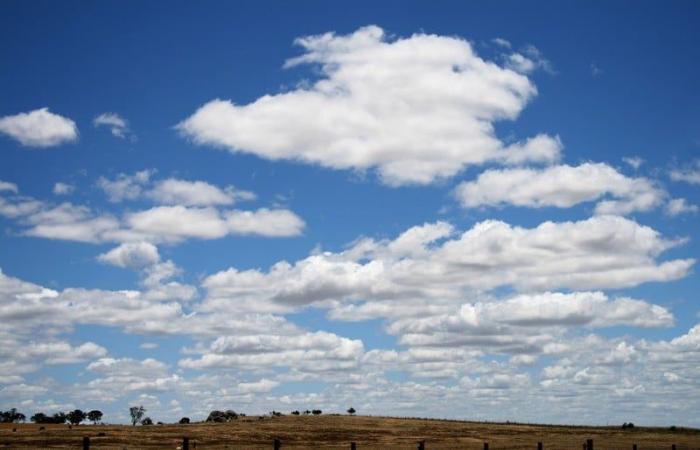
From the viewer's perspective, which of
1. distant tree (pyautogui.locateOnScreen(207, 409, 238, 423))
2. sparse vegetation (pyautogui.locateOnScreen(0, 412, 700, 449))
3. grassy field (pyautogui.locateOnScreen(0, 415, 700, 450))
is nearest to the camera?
grassy field (pyautogui.locateOnScreen(0, 415, 700, 450))

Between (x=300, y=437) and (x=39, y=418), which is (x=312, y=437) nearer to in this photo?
(x=300, y=437)

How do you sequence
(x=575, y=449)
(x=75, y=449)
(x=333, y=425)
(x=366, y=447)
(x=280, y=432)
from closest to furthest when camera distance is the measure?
(x=75, y=449)
(x=575, y=449)
(x=366, y=447)
(x=280, y=432)
(x=333, y=425)

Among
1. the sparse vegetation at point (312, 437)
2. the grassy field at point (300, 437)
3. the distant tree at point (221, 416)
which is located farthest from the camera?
the distant tree at point (221, 416)

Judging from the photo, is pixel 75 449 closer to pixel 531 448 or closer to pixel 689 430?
pixel 531 448

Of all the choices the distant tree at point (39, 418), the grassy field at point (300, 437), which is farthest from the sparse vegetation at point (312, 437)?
the distant tree at point (39, 418)

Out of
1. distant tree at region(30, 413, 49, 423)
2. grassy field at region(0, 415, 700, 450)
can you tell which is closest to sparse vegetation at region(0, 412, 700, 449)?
grassy field at region(0, 415, 700, 450)

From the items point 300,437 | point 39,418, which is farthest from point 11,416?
point 300,437

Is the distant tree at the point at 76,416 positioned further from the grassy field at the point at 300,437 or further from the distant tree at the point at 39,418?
the grassy field at the point at 300,437

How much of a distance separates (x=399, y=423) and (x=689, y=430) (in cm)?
7315

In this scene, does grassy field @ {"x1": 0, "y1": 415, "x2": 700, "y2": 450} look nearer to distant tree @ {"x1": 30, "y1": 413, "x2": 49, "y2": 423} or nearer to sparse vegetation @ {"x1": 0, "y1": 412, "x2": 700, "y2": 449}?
sparse vegetation @ {"x1": 0, "y1": 412, "x2": 700, "y2": 449}

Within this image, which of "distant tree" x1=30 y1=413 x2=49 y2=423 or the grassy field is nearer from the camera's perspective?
the grassy field

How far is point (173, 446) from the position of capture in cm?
7444

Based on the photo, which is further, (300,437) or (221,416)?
(221,416)

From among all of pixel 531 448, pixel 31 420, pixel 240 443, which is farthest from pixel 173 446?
pixel 31 420
